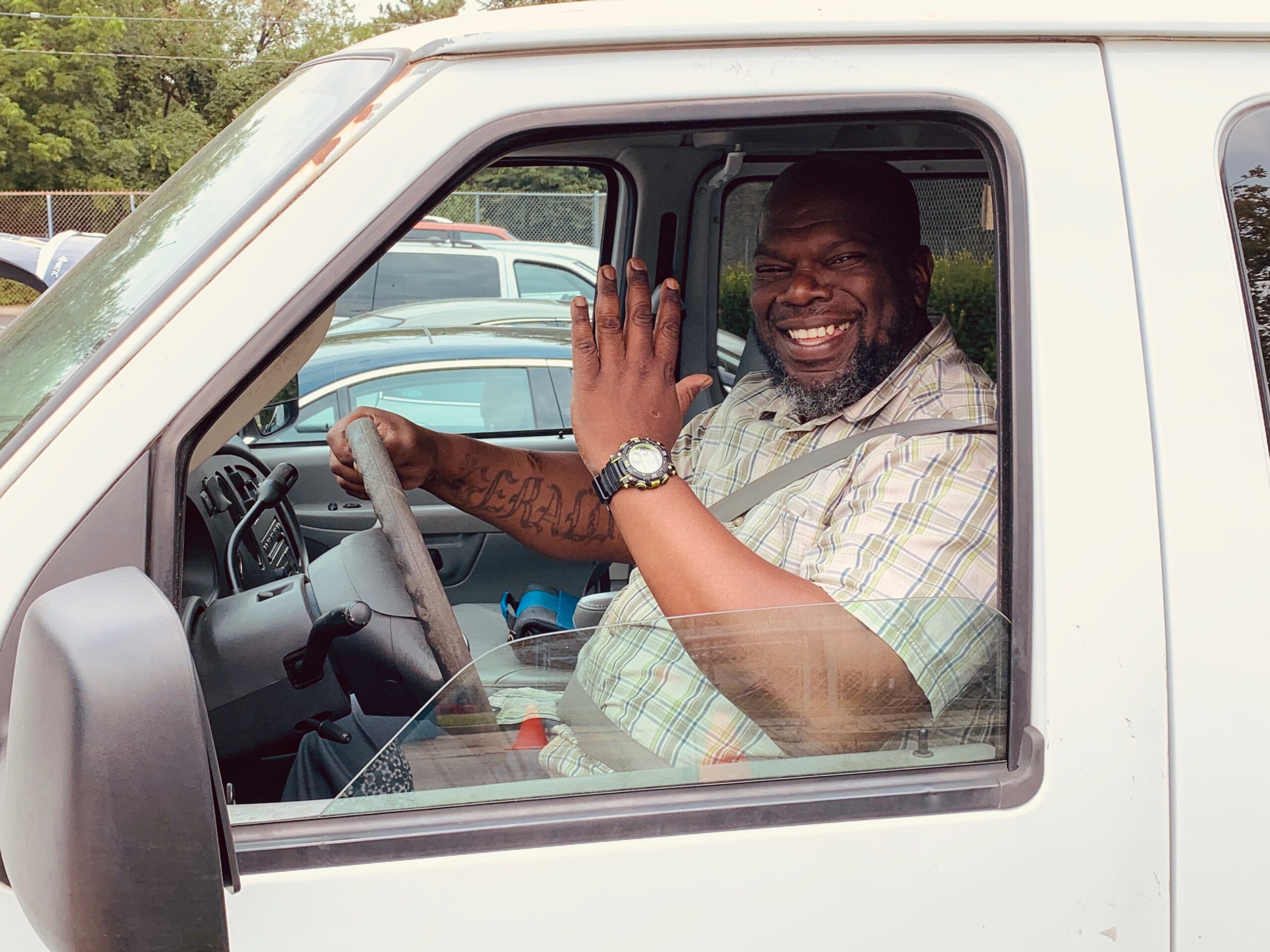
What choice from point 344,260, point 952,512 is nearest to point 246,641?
point 344,260

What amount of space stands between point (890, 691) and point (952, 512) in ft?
1.11

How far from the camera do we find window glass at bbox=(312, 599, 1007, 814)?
1139 mm

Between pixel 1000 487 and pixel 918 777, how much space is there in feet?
0.97

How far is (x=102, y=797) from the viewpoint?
2.71 ft

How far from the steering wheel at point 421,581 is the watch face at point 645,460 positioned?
30 cm

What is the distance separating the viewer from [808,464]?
1.85m

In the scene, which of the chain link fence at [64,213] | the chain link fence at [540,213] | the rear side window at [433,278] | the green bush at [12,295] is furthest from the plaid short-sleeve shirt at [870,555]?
the chain link fence at [64,213]

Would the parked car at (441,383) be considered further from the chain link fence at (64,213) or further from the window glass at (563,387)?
the chain link fence at (64,213)

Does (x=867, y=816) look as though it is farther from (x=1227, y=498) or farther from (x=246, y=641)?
(x=246, y=641)

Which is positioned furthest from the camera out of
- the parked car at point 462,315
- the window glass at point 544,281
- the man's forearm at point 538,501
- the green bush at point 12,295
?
the green bush at point 12,295

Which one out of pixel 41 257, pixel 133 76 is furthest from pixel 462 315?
pixel 133 76

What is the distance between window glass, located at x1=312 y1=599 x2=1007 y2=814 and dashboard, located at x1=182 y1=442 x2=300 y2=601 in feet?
2.88

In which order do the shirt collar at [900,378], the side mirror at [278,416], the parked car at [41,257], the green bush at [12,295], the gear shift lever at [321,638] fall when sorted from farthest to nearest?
the green bush at [12,295], the side mirror at [278,416], the parked car at [41,257], the shirt collar at [900,378], the gear shift lever at [321,638]

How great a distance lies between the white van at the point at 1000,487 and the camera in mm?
1018
